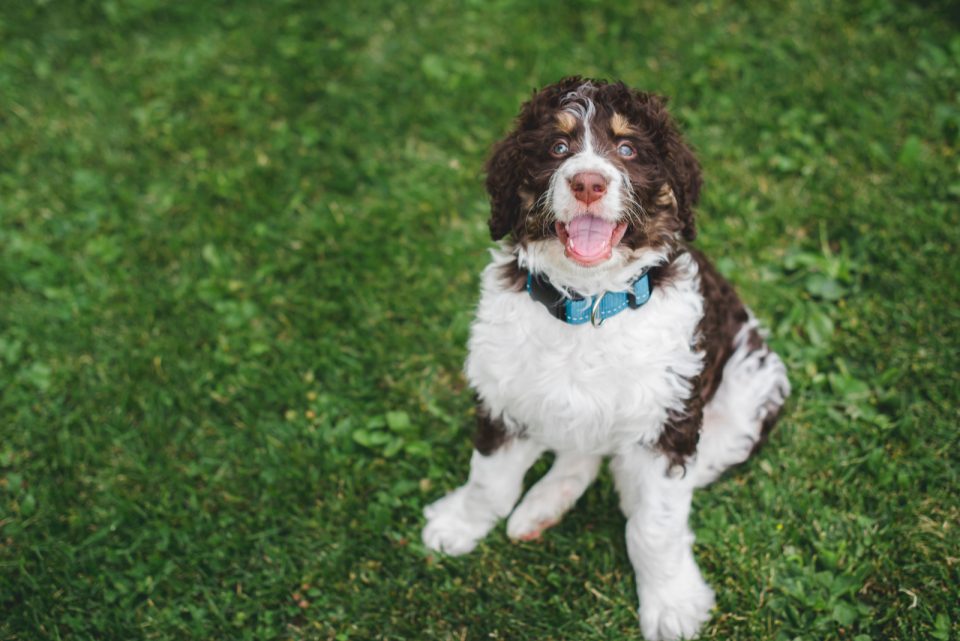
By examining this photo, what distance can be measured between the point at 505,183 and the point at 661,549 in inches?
58.1

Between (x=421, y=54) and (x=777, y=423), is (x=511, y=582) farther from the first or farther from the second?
(x=421, y=54)

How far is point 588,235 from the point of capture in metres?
2.62

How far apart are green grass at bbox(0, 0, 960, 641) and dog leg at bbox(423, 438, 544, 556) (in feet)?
0.25

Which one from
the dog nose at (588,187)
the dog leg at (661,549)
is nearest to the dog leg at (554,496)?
the dog leg at (661,549)

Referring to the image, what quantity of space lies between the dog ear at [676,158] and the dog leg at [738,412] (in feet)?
2.82

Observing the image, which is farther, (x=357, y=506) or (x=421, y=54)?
(x=421, y=54)

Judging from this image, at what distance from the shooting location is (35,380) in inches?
168

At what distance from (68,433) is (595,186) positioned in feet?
9.71

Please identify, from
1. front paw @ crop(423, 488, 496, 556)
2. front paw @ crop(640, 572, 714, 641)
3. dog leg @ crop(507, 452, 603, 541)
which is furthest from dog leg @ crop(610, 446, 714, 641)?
front paw @ crop(423, 488, 496, 556)

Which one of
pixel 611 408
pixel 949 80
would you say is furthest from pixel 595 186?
pixel 949 80

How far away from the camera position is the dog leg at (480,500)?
10.9 ft

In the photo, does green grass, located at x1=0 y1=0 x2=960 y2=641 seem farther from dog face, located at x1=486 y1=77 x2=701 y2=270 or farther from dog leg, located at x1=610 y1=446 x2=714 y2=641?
dog face, located at x1=486 y1=77 x2=701 y2=270

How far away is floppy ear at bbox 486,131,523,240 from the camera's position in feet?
9.12

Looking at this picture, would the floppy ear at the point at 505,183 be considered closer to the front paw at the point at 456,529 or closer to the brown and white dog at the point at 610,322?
the brown and white dog at the point at 610,322
